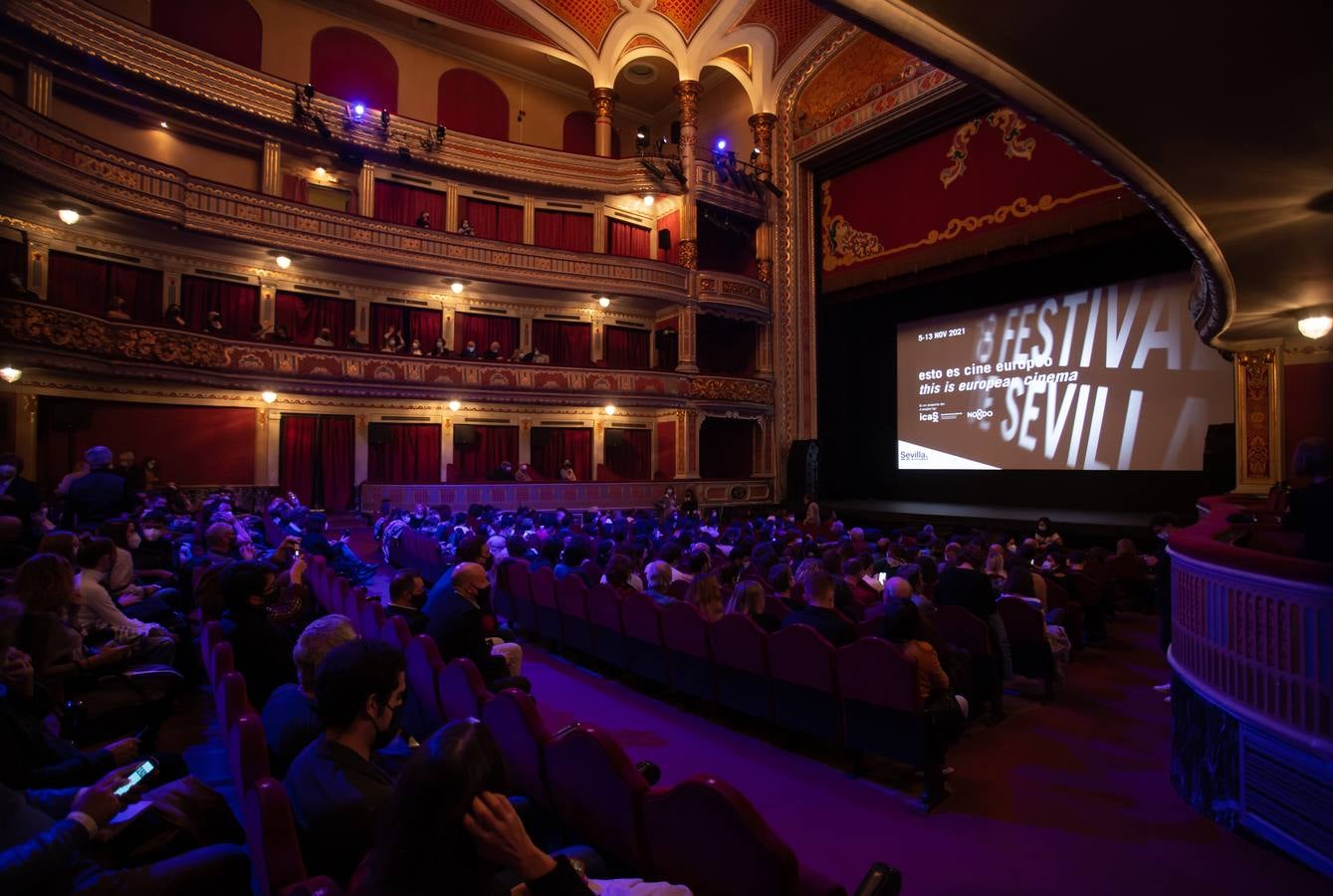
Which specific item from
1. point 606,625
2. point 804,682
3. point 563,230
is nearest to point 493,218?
point 563,230

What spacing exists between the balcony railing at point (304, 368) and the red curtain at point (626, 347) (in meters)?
1.90

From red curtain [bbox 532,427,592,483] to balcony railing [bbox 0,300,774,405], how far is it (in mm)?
1318

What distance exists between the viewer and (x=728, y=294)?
18.2 metres

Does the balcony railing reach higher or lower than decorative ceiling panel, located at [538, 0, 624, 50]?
lower

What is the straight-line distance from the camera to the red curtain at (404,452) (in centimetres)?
1578

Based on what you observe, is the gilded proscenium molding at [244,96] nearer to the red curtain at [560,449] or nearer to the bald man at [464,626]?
the red curtain at [560,449]

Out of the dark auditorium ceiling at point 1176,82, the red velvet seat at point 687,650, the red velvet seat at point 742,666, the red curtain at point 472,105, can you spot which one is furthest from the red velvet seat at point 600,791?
the red curtain at point 472,105

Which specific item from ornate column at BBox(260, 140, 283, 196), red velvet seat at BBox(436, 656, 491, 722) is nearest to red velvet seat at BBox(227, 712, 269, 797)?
red velvet seat at BBox(436, 656, 491, 722)

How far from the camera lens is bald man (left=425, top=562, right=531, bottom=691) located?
3539 mm

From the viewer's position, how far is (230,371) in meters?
13.0

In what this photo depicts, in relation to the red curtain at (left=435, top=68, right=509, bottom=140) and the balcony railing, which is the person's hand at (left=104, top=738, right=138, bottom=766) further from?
the red curtain at (left=435, top=68, right=509, bottom=140)

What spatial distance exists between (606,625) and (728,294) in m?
14.3

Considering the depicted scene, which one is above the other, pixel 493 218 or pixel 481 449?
pixel 493 218

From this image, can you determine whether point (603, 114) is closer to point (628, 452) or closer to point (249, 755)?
point (628, 452)
